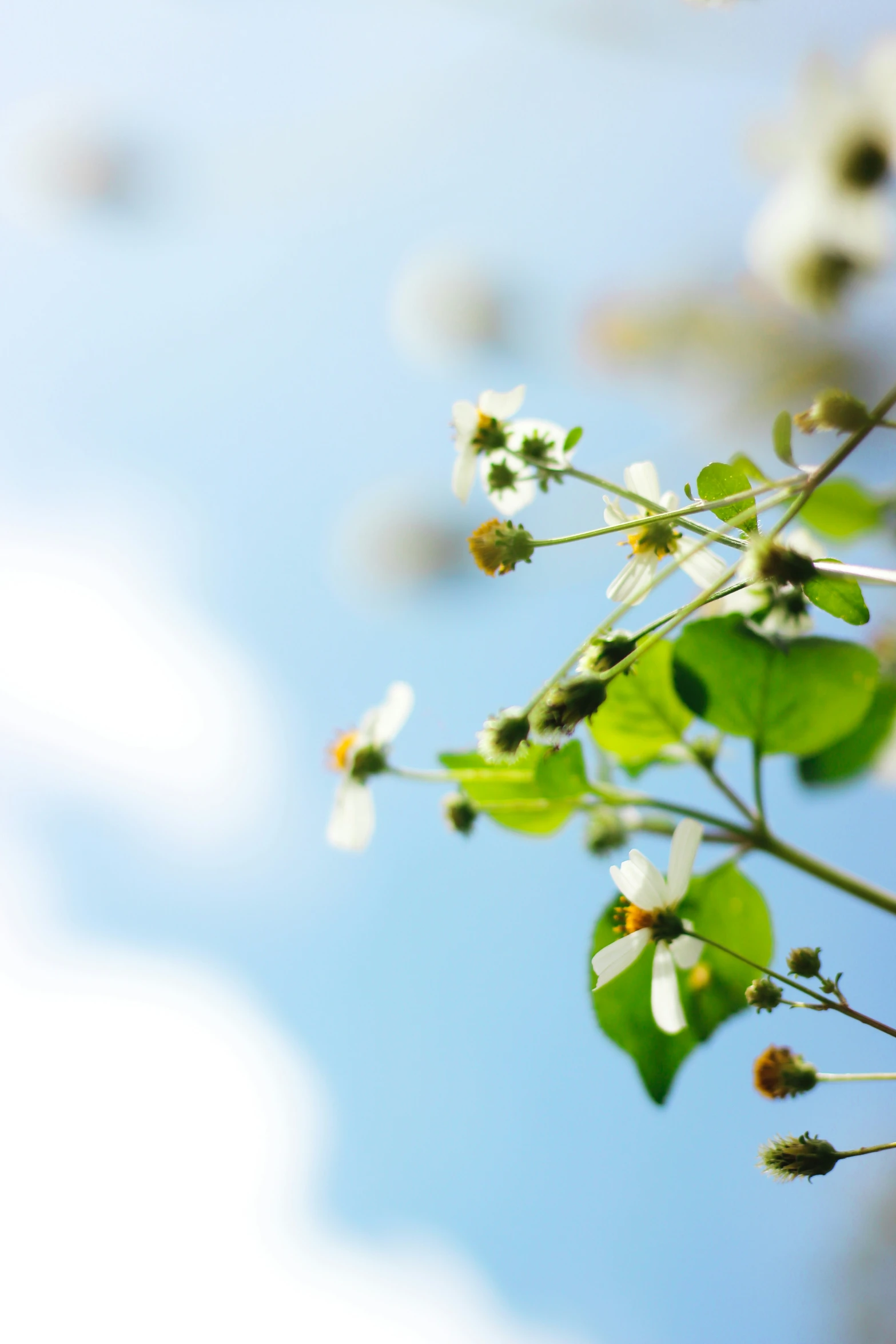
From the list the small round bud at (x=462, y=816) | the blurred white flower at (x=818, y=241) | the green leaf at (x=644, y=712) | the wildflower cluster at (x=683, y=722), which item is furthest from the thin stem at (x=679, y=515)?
the blurred white flower at (x=818, y=241)

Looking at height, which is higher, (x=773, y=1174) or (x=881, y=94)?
(x=881, y=94)

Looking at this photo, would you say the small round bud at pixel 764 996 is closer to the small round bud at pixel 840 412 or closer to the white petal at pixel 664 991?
the white petal at pixel 664 991

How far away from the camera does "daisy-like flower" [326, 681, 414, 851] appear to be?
56 centimetres

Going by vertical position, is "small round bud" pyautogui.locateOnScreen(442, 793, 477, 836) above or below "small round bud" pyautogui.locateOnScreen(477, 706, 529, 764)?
above

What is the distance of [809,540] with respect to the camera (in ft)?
1.58

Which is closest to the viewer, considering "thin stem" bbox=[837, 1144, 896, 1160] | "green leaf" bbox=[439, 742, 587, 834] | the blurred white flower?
"thin stem" bbox=[837, 1144, 896, 1160]

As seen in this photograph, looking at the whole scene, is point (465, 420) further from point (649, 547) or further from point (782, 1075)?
point (782, 1075)

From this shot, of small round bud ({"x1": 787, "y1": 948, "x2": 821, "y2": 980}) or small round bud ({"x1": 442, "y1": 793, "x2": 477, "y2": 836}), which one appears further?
small round bud ({"x1": 442, "y1": 793, "x2": 477, "y2": 836})

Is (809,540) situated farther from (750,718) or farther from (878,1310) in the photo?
(878,1310)

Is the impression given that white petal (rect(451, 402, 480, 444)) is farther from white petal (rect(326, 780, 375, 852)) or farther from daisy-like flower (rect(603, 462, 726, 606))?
white petal (rect(326, 780, 375, 852))

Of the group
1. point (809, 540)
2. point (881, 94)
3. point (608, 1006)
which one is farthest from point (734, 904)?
point (881, 94)

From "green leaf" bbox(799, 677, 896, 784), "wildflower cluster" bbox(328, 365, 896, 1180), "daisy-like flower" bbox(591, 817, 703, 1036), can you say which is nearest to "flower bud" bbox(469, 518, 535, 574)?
"wildflower cluster" bbox(328, 365, 896, 1180)

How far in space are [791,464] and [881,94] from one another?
46 centimetres

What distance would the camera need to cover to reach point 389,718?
60 cm
